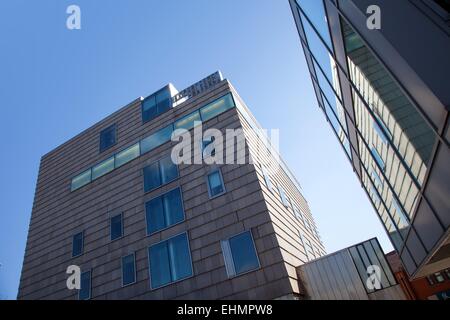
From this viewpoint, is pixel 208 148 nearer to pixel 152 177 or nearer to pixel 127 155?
pixel 152 177

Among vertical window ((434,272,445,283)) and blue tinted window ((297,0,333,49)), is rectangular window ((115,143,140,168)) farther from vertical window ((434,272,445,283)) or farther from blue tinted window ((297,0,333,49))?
vertical window ((434,272,445,283))

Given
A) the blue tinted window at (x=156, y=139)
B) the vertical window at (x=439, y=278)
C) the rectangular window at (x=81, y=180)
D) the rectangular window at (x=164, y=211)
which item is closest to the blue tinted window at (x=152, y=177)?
the rectangular window at (x=164, y=211)

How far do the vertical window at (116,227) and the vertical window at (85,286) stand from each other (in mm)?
→ 2590

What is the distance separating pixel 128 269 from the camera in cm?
1630

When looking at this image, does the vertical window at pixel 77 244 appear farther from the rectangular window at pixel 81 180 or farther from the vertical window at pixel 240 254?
the vertical window at pixel 240 254

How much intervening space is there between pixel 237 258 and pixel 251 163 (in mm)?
4890

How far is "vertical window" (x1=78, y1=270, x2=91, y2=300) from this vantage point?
1709 centimetres

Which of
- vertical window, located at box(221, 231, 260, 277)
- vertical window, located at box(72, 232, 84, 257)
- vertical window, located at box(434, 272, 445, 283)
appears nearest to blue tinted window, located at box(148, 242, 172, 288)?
vertical window, located at box(221, 231, 260, 277)

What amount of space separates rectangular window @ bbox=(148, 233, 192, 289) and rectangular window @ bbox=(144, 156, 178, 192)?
12.4ft

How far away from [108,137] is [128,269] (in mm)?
10750

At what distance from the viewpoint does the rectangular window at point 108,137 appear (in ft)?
72.6

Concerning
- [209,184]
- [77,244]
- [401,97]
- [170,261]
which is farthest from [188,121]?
[401,97]

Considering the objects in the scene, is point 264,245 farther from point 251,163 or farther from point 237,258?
point 251,163
